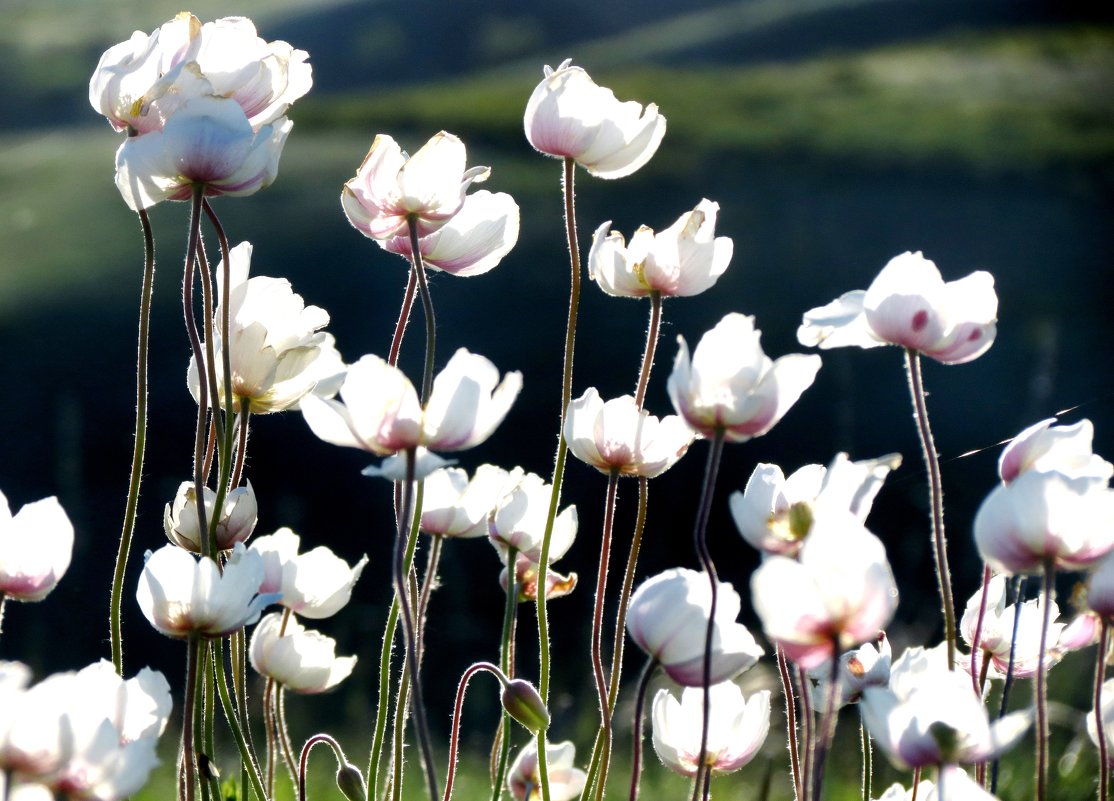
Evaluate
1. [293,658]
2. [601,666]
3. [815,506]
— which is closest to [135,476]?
[293,658]

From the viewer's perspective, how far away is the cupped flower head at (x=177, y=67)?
0.75m

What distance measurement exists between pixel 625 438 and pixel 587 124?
9.0 inches

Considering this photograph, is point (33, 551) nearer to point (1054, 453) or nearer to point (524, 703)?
point (524, 703)

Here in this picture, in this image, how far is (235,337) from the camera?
79 cm

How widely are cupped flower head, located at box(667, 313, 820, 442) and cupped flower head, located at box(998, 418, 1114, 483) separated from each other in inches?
5.4

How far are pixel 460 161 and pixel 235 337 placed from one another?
184mm

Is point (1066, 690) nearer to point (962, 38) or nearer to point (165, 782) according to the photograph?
point (165, 782)

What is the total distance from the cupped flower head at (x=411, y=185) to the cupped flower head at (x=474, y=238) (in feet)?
0.18

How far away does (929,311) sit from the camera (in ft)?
2.30

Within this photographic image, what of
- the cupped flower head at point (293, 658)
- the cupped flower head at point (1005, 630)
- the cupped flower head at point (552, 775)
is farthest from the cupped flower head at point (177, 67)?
the cupped flower head at point (1005, 630)

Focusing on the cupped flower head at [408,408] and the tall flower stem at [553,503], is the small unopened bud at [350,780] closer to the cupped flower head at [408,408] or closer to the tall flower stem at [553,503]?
the tall flower stem at [553,503]

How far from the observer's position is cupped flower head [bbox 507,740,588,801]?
32.0 inches

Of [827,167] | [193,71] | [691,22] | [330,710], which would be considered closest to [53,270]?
[330,710]

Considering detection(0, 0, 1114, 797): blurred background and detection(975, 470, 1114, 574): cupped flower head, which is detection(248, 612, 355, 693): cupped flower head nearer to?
detection(975, 470, 1114, 574): cupped flower head
